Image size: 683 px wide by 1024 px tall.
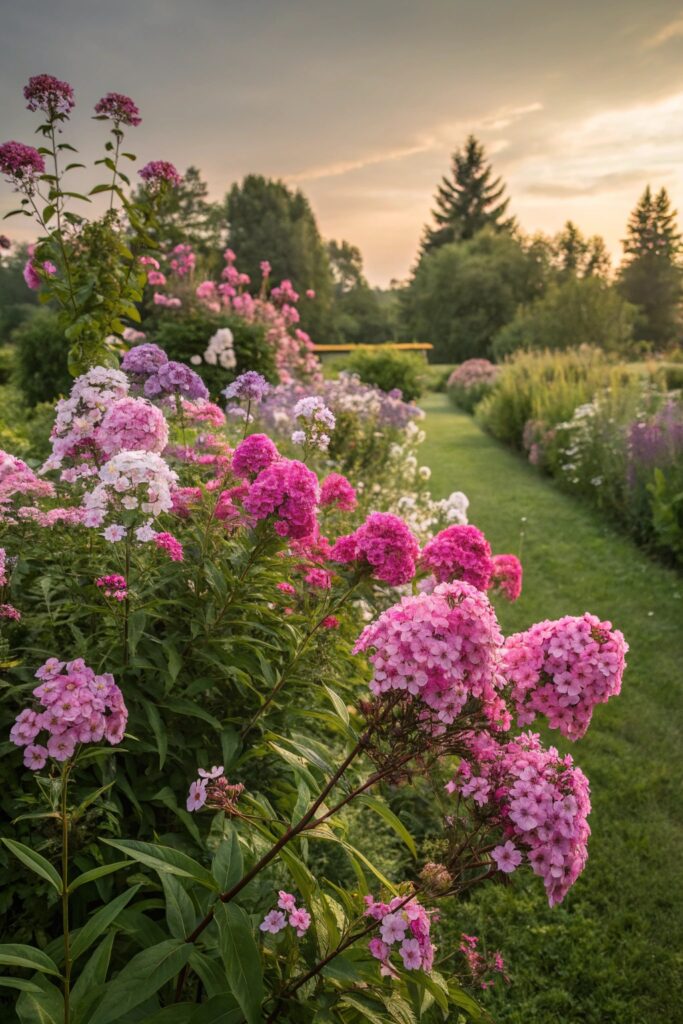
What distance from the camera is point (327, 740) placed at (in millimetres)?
3033

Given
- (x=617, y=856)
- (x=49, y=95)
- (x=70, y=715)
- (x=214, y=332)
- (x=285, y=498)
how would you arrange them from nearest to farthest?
(x=70, y=715)
(x=285, y=498)
(x=617, y=856)
(x=49, y=95)
(x=214, y=332)

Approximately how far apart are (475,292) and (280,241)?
12.9m

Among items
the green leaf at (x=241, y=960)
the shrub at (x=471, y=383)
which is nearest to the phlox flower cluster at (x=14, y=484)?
the green leaf at (x=241, y=960)

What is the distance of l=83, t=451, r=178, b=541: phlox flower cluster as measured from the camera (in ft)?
5.60

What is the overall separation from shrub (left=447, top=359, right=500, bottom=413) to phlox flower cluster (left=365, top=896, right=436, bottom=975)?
1790 cm

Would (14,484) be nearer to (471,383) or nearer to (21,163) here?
(21,163)

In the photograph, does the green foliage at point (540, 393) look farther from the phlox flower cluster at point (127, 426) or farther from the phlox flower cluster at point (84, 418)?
the phlox flower cluster at point (127, 426)

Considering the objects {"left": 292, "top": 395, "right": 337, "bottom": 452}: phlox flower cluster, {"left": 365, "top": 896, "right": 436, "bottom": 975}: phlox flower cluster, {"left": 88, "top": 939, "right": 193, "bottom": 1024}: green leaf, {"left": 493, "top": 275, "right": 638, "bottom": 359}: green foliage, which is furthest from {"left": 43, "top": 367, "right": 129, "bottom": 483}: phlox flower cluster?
{"left": 493, "top": 275, "right": 638, "bottom": 359}: green foliage

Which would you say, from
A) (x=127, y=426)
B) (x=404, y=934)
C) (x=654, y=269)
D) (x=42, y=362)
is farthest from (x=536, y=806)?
(x=654, y=269)

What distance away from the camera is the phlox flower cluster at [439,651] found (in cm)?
129

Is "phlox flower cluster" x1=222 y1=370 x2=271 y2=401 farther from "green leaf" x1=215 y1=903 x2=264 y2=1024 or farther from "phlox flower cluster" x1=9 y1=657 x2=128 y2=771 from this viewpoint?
"green leaf" x1=215 y1=903 x2=264 y2=1024

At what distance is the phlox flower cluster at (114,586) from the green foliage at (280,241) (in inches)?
1614

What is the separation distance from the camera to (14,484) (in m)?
2.00

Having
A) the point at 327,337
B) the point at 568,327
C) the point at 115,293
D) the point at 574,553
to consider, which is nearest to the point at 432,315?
the point at 327,337
